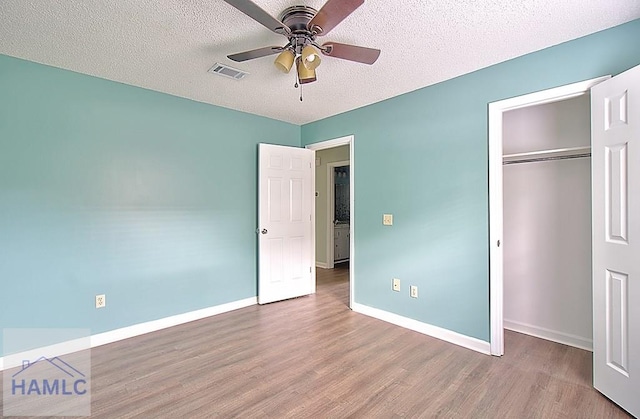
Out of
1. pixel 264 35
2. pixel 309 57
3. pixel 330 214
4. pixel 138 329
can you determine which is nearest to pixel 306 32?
pixel 309 57

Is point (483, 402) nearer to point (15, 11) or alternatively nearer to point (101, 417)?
point (101, 417)

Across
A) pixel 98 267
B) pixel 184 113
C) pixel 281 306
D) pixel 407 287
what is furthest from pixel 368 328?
pixel 184 113

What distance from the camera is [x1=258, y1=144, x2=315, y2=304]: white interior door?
12.7 feet

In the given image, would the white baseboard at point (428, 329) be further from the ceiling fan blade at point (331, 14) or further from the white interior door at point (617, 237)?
the ceiling fan blade at point (331, 14)

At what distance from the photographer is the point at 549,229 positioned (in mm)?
2838

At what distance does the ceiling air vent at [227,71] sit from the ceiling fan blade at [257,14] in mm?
998

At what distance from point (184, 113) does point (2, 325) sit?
93.4 inches

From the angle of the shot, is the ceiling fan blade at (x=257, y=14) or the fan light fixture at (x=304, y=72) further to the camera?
the fan light fixture at (x=304, y=72)

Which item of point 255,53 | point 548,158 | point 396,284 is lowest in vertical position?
point 396,284

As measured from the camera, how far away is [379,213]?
3461mm

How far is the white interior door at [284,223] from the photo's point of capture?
3871 millimetres

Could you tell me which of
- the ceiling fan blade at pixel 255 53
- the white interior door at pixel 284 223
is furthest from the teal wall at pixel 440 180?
the ceiling fan blade at pixel 255 53

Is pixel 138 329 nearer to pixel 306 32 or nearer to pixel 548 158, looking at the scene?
pixel 306 32

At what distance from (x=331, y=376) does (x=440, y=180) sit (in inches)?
77.1
